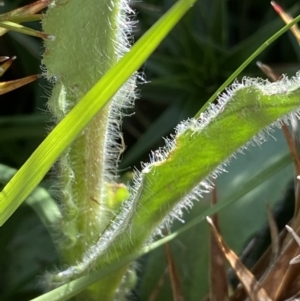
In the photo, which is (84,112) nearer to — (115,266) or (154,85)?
(115,266)

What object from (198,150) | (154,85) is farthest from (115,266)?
(154,85)

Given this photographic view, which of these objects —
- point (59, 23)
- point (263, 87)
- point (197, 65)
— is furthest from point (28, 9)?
point (197, 65)

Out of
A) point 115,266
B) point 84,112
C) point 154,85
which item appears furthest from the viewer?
point 154,85

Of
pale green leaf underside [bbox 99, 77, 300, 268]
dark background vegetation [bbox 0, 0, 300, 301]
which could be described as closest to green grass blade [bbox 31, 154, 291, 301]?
pale green leaf underside [bbox 99, 77, 300, 268]

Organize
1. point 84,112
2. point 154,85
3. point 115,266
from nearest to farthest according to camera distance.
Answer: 1. point 84,112
2. point 115,266
3. point 154,85

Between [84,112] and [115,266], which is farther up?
[84,112]
